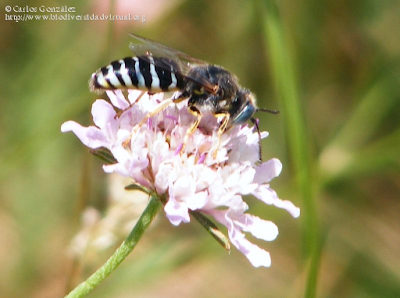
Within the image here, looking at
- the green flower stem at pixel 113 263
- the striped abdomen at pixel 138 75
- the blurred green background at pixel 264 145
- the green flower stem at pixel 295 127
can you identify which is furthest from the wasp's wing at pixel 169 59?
the blurred green background at pixel 264 145

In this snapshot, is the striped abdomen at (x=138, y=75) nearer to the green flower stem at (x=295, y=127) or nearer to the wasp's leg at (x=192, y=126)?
the wasp's leg at (x=192, y=126)

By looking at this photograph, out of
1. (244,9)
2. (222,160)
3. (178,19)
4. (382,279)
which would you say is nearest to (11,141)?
(178,19)

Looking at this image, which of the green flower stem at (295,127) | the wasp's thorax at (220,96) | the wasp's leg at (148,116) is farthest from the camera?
the green flower stem at (295,127)

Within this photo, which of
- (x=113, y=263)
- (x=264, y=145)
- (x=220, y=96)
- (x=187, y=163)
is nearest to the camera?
(x=113, y=263)

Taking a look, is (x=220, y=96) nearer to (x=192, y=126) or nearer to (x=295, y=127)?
(x=192, y=126)

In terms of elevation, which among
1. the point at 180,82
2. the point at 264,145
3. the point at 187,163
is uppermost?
the point at 180,82

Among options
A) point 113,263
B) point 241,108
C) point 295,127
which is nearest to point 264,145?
point 295,127
